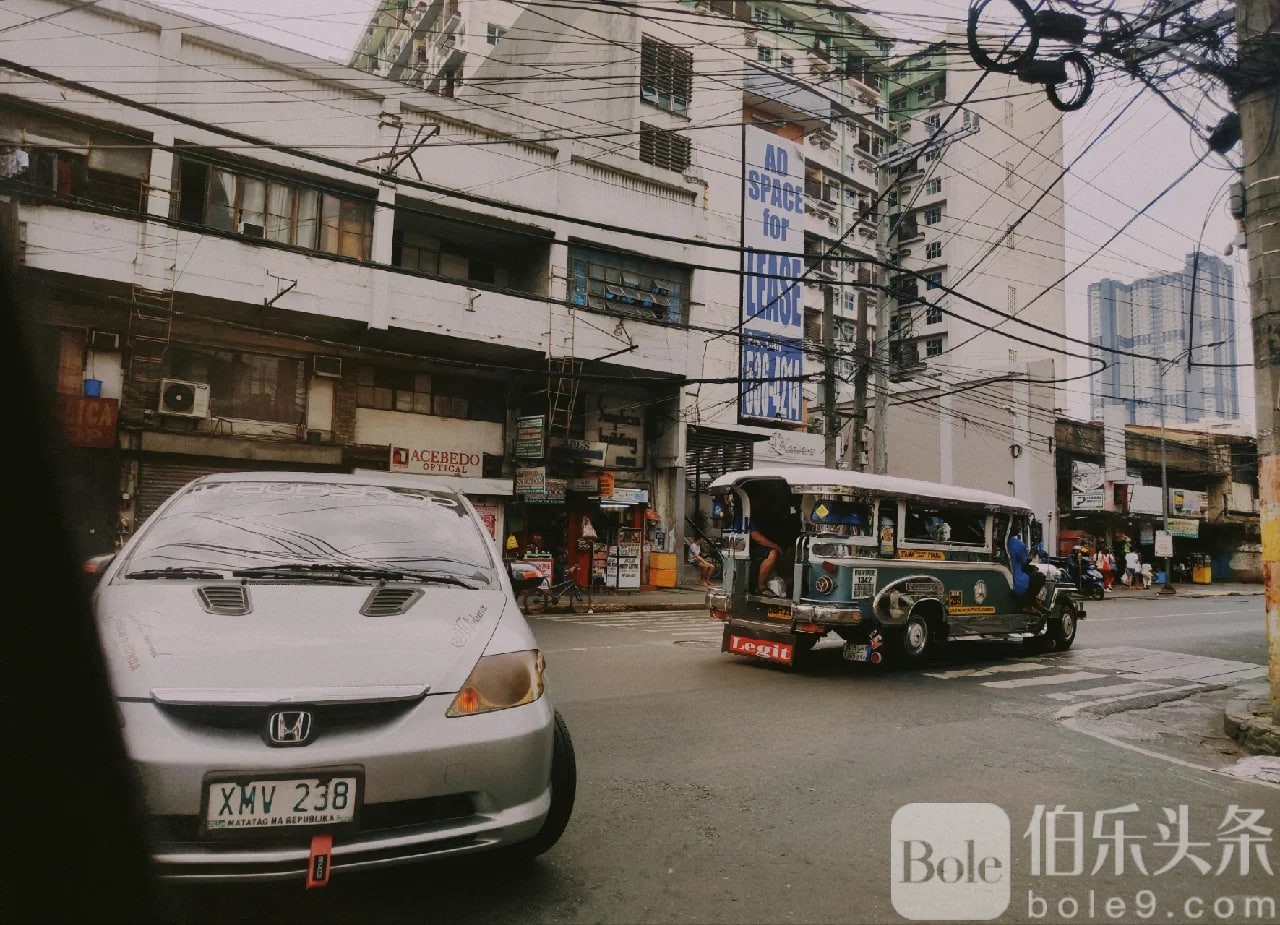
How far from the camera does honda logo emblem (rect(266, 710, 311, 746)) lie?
2.74m

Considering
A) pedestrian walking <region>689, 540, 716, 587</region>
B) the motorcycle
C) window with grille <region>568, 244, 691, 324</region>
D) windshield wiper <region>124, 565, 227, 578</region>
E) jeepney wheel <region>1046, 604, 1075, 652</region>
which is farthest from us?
the motorcycle

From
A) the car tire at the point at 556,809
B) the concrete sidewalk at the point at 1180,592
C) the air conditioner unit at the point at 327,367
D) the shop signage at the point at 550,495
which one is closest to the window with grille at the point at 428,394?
the air conditioner unit at the point at 327,367

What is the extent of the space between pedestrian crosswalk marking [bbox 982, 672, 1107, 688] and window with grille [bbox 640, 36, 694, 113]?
23760 mm

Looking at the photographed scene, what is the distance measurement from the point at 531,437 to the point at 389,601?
61.3ft

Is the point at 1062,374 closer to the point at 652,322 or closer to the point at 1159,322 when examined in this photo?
the point at 1159,322

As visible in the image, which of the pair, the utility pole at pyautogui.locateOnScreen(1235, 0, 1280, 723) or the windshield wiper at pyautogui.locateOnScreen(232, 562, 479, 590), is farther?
the utility pole at pyautogui.locateOnScreen(1235, 0, 1280, 723)

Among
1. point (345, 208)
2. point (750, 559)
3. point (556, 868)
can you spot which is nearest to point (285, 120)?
point (345, 208)

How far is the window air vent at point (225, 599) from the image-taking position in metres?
3.24

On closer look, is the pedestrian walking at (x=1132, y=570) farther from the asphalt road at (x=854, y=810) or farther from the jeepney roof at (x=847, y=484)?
the asphalt road at (x=854, y=810)

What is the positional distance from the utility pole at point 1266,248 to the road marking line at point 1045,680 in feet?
8.84

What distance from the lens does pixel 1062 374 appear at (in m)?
44.2

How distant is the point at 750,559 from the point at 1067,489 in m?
33.7

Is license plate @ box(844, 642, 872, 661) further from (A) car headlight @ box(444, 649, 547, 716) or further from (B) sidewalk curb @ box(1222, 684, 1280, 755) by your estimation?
(A) car headlight @ box(444, 649, 547, 716)

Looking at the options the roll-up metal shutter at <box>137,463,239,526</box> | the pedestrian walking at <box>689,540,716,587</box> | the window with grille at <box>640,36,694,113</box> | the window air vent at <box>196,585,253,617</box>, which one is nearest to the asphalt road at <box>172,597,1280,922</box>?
the window air vent at <box>196,585,253,617</box>
